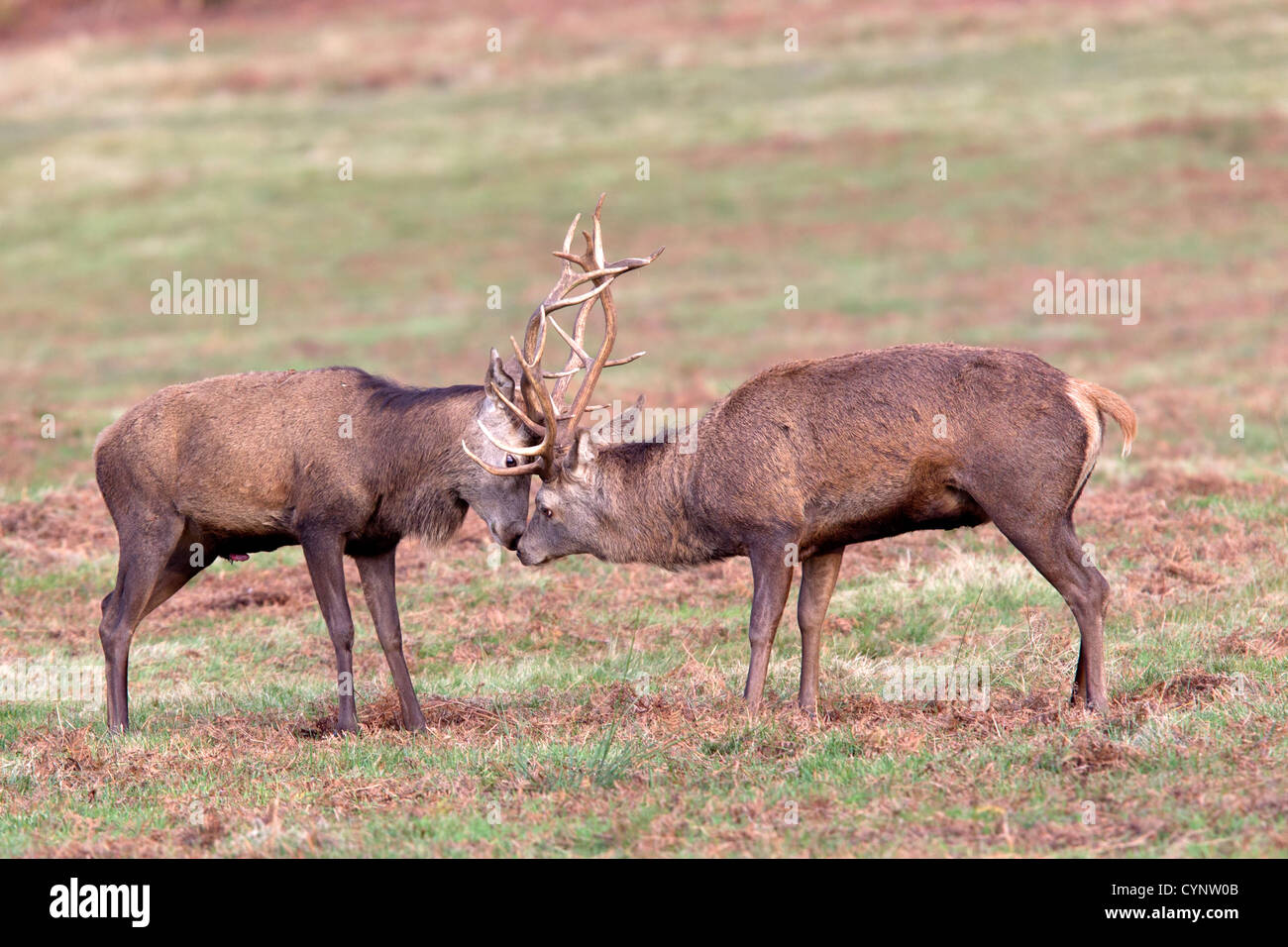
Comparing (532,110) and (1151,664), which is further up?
(532,110)

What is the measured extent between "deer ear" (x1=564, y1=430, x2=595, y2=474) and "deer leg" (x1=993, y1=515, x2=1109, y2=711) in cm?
257

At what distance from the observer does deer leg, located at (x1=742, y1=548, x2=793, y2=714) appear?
30.2 feet

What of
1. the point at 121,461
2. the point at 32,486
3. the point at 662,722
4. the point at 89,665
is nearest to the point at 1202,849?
the point at 662,722

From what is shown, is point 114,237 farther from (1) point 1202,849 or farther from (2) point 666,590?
(1) point 1202,849

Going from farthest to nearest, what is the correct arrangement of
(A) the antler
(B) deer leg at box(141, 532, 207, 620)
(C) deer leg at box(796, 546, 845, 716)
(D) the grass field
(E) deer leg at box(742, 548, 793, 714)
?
(B) deer leg at box(141, 532, 207, 620)
(A) the antler
(C) deer leg at box(796, 546, 845, 716)
(E) deer leg at box(742, 548, 793, 714)
(D) the grass field

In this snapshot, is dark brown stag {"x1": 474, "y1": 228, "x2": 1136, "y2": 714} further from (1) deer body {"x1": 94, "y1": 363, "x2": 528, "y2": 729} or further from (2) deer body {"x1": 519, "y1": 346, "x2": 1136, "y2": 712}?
(1) deer body {"x1": 94, "y1": 363, "x2": 528, "y2": 729}

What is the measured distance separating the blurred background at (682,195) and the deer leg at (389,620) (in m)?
6.88

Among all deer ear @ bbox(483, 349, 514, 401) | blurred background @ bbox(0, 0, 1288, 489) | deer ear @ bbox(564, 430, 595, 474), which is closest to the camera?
deer ear @ bbox(483, 349, 514, 401)

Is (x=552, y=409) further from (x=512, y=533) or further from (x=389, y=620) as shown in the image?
(x=389, y=620)

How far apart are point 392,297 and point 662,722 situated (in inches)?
928

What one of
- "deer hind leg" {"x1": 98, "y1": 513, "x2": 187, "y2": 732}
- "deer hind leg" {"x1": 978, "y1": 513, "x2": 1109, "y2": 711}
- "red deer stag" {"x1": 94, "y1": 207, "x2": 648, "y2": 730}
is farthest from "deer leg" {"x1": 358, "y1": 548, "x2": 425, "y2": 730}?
"deer hind leg" {"x1": 978, "y1": 513, "x2": 1109, "y2": 711}

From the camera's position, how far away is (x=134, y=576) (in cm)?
1014

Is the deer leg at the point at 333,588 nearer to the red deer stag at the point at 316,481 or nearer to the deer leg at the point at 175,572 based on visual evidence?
the red deer stag at the point at 316,481
